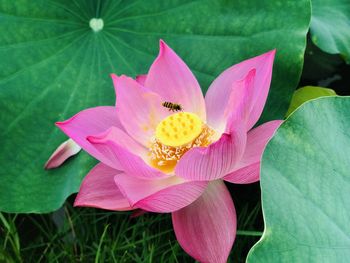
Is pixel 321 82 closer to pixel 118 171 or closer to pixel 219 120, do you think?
pixel 219 120

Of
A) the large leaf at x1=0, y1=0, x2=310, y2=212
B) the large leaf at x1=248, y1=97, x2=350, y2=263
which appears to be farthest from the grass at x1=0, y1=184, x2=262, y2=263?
the large leaf at x1=248, y1=97, x2=350, y2=263

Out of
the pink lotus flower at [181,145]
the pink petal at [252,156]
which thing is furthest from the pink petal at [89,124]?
the pink petal at [252,156]

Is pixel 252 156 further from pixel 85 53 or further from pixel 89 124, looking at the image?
pixel 85 53

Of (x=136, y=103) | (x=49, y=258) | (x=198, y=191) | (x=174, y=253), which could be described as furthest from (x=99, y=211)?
(x=198, y=191)

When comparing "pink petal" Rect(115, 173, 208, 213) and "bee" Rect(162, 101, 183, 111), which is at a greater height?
"bee" Rect(162, 101, 183, 111)

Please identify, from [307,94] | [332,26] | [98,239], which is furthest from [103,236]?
[332,26]

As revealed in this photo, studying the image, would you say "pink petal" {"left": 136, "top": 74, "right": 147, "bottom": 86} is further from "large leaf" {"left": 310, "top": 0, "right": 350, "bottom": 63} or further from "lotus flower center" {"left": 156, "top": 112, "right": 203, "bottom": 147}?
"large leaf" {"left": 310, "top": 0, "right": 350, "bottom": 63}
